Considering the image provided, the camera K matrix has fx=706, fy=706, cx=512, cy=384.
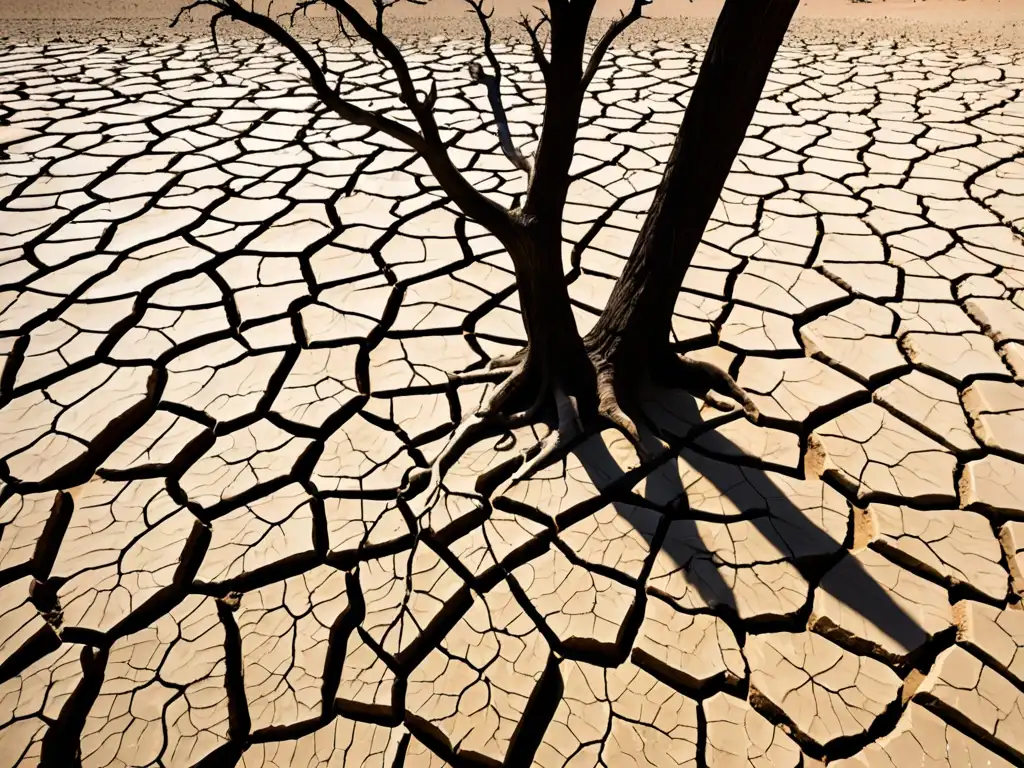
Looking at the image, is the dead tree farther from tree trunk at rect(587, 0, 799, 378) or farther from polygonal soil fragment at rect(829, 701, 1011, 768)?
polygonal soil fragment at rect(829, 701, 1011, 768)

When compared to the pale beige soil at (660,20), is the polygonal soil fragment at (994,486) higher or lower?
lower

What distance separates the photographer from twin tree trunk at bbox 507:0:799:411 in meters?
1.44

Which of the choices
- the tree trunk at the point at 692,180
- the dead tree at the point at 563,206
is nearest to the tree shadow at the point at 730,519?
the dead tree at the point at 563,206

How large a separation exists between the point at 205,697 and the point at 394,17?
674 cm

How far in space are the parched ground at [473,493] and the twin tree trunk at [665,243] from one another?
7 cm

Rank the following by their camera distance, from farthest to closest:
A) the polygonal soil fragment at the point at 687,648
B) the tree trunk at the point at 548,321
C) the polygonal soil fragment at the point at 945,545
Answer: the tree trunk at the point at 548,321 < the polygonal soil fragment at the point at 945,545 < the polygonal soil fragment at the point at 687,648

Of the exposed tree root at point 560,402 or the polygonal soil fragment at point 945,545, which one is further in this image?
the exposed tree root at point 560,402

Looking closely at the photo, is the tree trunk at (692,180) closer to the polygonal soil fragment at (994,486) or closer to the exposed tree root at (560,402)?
the exposed tree root at (560,402)

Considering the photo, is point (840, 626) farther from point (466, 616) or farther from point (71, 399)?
point (71, 399)

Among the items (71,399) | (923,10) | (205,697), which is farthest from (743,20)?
(923,10)

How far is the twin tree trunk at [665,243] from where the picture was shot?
4.73 feet

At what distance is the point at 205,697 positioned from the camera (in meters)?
1.32

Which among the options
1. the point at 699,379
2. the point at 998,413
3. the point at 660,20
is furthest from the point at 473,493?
the point at 660,20

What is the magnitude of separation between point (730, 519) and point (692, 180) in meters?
0.79
